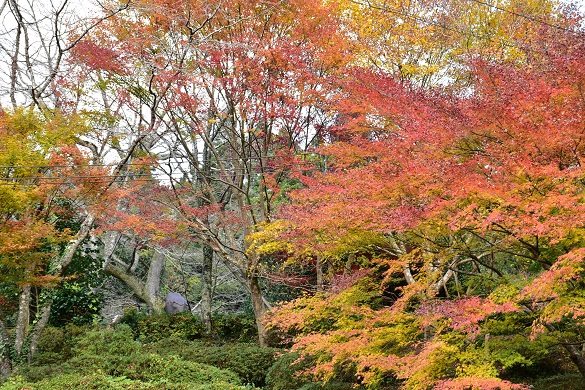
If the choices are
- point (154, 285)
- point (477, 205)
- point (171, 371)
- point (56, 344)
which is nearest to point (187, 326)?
point (154, 285)

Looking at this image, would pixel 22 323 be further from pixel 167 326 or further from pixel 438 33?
pixel 438 33

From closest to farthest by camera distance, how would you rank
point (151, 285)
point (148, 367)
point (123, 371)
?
point (123, 371), point (148, 367), point (151, 285)

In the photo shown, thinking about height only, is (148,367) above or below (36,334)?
below

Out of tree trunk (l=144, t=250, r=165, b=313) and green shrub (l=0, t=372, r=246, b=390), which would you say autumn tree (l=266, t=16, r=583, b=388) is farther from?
tree trunk (l=144, t=250, r=165, b=313)

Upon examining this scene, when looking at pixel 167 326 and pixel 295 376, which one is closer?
pixel 295 376

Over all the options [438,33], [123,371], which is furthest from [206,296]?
[438,33]

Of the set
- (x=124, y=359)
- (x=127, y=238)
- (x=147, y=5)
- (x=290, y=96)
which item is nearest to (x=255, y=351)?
(x=124, y=359)

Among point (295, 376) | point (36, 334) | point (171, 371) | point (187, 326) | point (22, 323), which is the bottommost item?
point (295, 376)

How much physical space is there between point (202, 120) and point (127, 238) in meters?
8.75

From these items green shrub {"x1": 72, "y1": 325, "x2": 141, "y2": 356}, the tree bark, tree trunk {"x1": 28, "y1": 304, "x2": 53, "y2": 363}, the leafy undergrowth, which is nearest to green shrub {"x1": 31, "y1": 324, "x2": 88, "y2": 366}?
the leafy undergrowth

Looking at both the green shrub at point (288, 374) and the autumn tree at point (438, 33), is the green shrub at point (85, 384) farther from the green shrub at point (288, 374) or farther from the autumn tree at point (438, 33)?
the autumn tree at point (438, 33)

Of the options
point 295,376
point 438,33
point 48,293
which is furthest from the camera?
point 48,293

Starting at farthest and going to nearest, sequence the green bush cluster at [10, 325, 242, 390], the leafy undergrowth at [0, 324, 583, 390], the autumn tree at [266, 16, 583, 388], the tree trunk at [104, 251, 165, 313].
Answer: the tree trunk at [104, 251, 165, 313]
the green bush cluster at [10, 325, 242, 390]
the leafy undergrowth at [0, 324, 583, 390]
the autumn tree at [266, 16, 583, 388]

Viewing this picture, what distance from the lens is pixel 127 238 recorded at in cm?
1964
